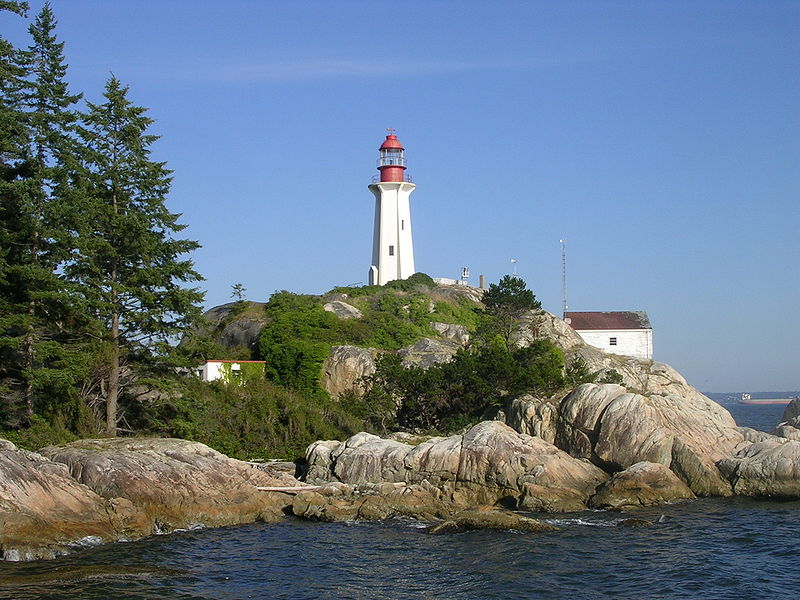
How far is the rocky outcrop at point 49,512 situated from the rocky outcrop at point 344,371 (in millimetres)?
17039

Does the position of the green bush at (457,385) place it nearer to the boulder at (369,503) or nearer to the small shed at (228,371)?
the small shed at (228,371)

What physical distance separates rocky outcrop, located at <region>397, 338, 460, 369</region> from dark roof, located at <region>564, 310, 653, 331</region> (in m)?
13.1

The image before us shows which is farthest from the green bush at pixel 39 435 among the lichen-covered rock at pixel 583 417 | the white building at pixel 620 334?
the white building at pixel 620 334

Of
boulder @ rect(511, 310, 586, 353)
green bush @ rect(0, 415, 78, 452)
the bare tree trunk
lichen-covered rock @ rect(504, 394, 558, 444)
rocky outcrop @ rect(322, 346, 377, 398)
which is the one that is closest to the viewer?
green bush @ rect(0, 415, 78, 452)

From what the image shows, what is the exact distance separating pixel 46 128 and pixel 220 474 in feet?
44.3

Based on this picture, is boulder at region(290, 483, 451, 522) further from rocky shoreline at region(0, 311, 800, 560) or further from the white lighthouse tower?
the white lighthouse tower

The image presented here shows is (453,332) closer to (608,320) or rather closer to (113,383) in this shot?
(608,320)

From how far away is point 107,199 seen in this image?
3112 centimetres

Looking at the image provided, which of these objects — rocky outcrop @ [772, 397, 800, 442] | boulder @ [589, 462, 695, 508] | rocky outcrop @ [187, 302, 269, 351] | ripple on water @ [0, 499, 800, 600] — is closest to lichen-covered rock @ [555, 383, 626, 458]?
boulder @ [589, 462, 695, 508]

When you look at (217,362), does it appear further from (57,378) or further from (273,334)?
(57,378)

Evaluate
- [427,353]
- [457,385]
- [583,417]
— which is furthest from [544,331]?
[583,417]

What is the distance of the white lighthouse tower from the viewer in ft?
175

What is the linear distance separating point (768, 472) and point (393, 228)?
29859 mm

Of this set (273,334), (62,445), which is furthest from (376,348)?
(62,445)
